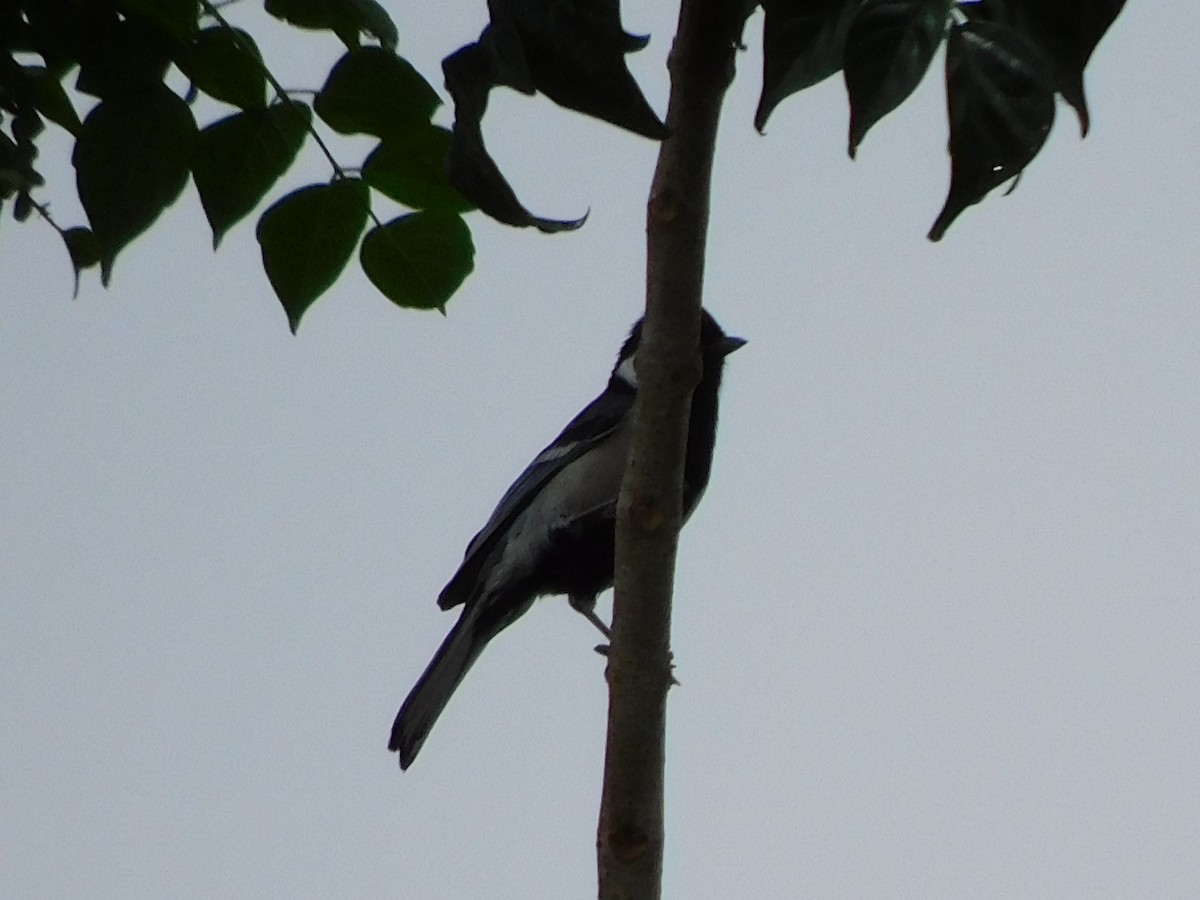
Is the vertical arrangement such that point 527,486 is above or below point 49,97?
above

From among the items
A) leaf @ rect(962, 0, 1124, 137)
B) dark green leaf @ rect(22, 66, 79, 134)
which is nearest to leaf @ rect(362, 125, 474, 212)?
dark green leaf @ rect(22, 66, 79, 134)

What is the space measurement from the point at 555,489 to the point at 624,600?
270cm

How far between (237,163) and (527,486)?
8.75 feet

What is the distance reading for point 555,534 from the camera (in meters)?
4.30

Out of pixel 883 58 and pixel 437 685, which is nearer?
pixel 883 58

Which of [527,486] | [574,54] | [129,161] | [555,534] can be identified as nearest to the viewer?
[574,54]

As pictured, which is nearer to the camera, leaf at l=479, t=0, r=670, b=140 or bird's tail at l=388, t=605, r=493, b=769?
leaf at l=479, t=0, r=670, b=140

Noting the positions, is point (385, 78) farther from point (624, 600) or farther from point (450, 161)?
point (450, 161)

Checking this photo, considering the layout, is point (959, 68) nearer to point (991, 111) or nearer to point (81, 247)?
point (991, 111)

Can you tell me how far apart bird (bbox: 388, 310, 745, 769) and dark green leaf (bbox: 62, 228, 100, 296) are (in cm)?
212

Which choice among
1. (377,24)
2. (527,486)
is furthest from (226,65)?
(527,486)

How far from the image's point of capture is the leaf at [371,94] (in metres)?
1.95

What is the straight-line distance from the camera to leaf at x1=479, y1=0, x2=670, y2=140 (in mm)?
1069

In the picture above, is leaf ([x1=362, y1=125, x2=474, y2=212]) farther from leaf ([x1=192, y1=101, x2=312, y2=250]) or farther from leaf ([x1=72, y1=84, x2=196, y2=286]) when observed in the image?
leaf ([x1=72, y1=84, x2=196, y2=286])
